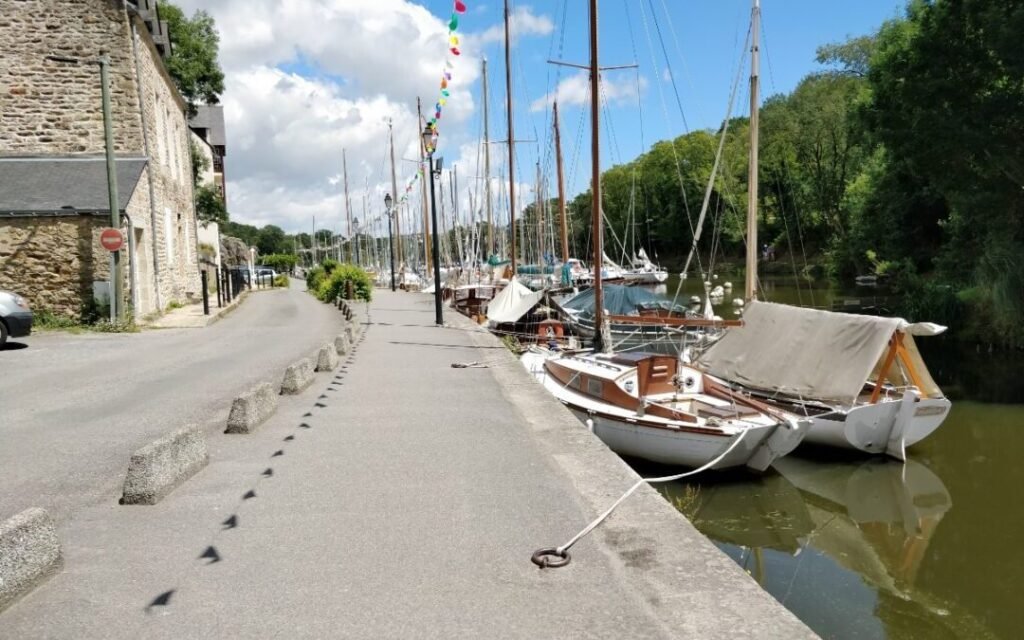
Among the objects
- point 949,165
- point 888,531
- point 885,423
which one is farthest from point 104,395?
point 949,165

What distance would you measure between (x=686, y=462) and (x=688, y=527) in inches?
229

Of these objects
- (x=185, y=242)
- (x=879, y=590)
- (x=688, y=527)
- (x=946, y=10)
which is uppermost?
(x=946, y=10)

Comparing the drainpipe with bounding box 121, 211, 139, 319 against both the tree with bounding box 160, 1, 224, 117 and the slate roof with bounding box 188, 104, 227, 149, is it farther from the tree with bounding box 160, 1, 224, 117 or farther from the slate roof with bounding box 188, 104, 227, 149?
the slate roof with bounding box 188, 104, 227, 149

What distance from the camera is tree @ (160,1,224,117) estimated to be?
32.0 meters

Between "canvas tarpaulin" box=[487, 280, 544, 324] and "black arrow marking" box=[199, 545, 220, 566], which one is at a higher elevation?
"canvas tarpaulin" box=[487, 280, 544, 324]

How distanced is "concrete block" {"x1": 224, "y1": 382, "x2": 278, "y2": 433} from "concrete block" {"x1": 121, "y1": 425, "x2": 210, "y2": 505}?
4.77ft

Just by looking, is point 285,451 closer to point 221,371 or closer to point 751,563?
point 751,563

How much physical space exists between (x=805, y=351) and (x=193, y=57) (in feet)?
100.0

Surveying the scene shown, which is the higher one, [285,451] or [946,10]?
[946,10]

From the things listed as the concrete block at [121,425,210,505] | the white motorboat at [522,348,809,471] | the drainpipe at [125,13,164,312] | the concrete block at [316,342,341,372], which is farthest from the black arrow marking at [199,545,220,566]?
the drainpipe at [125,13,164,312]

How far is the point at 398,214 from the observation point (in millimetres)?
53625

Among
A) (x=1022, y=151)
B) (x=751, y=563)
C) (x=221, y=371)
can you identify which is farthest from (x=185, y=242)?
(x=1022, y=151)

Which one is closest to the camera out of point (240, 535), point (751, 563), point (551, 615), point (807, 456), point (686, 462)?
point (551, 615)

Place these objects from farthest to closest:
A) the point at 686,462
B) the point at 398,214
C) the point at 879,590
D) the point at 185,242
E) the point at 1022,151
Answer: the point at 398,214
the point at 185,242
the point at 1022,151
the point at 686,462
the point at 879,590
